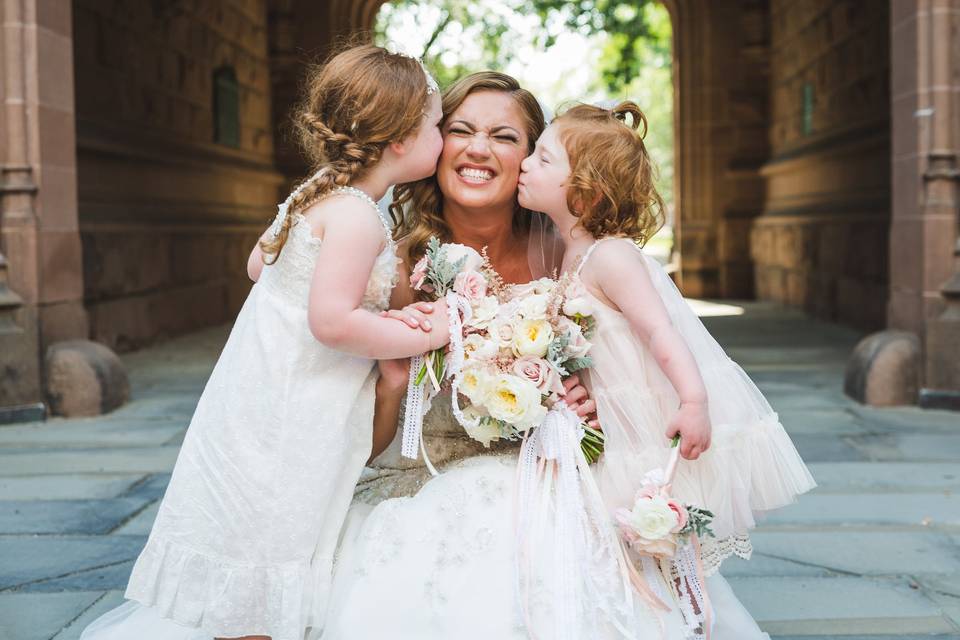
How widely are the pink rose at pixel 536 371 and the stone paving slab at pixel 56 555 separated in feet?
6.50

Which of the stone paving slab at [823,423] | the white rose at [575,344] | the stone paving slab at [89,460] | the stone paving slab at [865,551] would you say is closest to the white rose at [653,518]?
the white rose at [575,344]

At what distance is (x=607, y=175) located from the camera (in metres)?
2.94

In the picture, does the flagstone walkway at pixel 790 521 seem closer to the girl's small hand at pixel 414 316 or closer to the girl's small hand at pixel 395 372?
the girl's small hand at pixel 395 372

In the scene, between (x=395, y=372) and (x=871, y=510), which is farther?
(x=871, y=510)

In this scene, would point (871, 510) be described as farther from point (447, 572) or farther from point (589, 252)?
point (447, 572)

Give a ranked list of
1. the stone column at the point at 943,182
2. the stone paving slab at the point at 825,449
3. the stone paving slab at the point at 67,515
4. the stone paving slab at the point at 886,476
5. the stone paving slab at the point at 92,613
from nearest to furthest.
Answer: the stone paving slab at the point at 92,613 < the stone paving slab at the point at 67,515 < the stone paving slab at the point at 886,476 < the stone paving slab at the point at 825,449 < the stone column at the point at 943,182

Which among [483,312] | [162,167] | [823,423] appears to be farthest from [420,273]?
[162,167]

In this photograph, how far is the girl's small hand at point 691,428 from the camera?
8.95ft

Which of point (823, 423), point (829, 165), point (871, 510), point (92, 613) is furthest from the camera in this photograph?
point (829, 165)

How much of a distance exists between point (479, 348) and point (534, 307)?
16 centimetres

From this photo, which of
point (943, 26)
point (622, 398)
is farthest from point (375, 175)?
point (943, 26)

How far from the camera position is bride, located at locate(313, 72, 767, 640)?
2.74 m

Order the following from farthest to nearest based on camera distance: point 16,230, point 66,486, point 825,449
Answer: point 16,230 → point 825,449 → point 66,486

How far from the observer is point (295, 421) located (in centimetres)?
284
